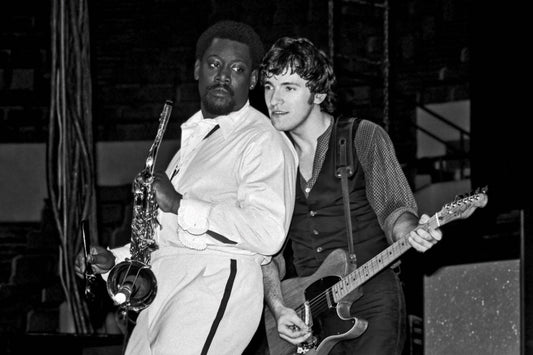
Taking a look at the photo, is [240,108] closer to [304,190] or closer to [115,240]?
→ [304,190]

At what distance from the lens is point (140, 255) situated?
3473 mm

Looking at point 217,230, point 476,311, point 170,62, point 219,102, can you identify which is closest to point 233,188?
point 217,230

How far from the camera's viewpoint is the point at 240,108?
368cm

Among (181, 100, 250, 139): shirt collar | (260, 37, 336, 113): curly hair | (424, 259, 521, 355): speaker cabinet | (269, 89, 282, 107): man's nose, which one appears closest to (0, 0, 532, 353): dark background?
(424, 259, 521, 355): speaker cabinet

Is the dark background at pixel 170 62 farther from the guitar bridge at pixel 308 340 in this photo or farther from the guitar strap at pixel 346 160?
the guitar bridge at pixel 308 340

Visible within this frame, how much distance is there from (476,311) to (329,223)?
2433 mm

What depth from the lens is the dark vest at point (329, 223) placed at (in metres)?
3.77

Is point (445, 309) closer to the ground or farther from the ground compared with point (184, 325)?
closer to the ground

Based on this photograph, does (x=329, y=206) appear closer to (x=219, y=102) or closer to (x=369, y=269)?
(x=369, y=269)

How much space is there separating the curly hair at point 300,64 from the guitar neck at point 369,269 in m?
0.72

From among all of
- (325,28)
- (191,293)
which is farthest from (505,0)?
(325,28)

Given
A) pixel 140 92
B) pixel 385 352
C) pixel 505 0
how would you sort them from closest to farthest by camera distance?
1. pixel 385 352
2. pixel 505 0
3. pixel 140 92

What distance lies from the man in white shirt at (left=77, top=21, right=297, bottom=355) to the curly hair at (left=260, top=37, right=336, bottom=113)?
0.23m

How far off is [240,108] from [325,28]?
7.13m
